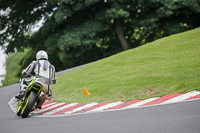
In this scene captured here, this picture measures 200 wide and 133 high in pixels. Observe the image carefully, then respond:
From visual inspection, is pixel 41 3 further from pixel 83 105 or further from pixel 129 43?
pixel 83 105

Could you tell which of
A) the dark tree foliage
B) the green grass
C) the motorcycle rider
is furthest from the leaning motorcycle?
the dark tree foliage

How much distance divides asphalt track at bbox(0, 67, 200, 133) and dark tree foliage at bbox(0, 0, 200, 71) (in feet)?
72.6

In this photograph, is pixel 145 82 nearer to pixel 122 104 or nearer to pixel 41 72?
pixel 122 104

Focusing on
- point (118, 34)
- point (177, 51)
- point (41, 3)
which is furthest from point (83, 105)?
point (41, 3)

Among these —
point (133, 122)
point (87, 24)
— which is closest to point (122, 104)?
point (133, 122)

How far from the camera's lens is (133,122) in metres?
6.08

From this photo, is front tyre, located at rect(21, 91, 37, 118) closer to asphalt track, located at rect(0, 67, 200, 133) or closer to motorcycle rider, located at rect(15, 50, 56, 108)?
motorcycle rider, located at rect(15, 50, 56, 108)

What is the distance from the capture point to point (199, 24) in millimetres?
33094

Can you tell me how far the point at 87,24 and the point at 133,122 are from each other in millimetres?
25663

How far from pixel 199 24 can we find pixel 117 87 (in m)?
24.1

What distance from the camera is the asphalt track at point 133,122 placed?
5324 millimetres

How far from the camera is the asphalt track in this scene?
5.32m

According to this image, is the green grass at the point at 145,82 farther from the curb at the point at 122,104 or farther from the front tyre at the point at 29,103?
the front tyre at the point at 29,103

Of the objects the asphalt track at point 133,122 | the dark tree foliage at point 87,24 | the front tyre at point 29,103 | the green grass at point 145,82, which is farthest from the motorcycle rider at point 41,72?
the dark tree foliage at point 87,24
